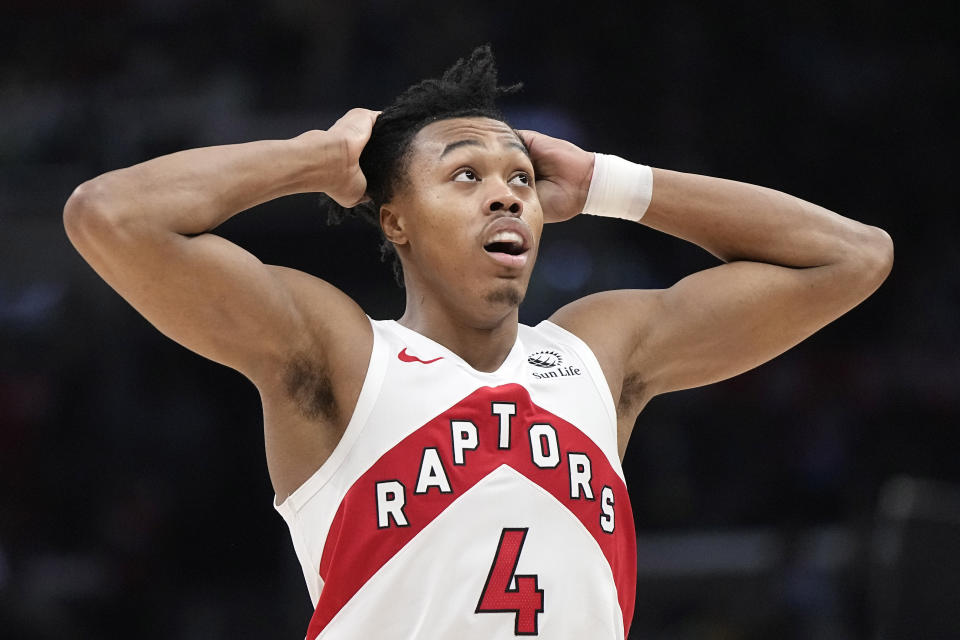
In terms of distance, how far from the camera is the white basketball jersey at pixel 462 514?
2793 millimetres

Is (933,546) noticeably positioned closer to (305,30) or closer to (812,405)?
(812,405)

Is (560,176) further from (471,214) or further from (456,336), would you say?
(456,336)

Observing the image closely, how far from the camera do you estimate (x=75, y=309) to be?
7160mm

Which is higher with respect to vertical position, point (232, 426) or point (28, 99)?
point (28, 99)

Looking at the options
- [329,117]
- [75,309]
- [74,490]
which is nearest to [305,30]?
[329,117]

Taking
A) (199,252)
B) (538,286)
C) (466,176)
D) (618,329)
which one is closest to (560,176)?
(466,176)

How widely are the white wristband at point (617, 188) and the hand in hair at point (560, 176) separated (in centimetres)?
2

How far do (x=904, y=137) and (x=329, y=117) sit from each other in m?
3.84

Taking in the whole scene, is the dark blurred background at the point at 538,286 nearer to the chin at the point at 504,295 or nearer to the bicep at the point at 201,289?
the chin at the point at 504,295

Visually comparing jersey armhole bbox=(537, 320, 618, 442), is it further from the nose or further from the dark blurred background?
the dark blurred background

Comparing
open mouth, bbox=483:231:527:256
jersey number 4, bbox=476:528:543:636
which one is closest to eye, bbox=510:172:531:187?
open mouth, bbox=483:231:527:256

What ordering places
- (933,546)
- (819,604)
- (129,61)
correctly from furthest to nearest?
(129,61) < (819,604) < (933,546)

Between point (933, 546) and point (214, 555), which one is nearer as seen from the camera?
point (933, 546)

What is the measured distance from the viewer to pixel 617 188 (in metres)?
3.48
